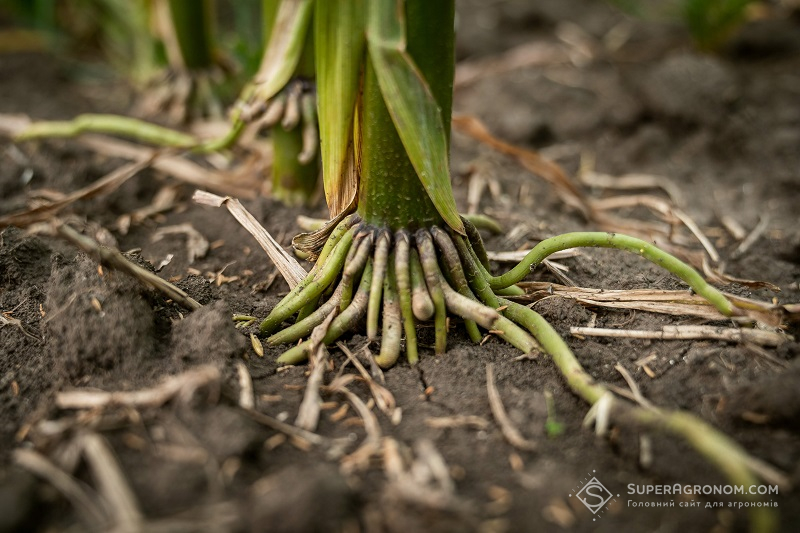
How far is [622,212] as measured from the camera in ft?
6.57

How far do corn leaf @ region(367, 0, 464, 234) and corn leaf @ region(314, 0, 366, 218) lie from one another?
0.13 feet

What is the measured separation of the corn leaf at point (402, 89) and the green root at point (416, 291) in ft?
0.40

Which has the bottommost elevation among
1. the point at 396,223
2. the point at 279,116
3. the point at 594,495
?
the point at 594,495

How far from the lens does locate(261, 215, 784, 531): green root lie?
1.18 m

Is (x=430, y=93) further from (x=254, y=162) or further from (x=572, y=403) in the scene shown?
(x=254, y=162)

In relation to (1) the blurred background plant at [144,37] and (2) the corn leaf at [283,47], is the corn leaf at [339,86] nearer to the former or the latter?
(2) the corn leaf at [283,47]

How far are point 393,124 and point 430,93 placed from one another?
8 centimetres

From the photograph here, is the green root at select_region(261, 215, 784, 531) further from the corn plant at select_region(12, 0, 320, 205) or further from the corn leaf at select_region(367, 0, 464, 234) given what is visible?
the corn plant at select_region(12, 0, 320, 205)

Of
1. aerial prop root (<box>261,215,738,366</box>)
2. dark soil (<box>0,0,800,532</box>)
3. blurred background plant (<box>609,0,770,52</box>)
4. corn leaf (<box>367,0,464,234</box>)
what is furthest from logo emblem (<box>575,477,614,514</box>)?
blurred background plant (<box>609,0,770,52</box>)

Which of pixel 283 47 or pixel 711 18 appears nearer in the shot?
pixel 283 47

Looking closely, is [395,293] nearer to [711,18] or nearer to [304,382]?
[304,382]

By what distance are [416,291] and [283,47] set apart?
0.74 metres

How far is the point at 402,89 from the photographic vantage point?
112cm

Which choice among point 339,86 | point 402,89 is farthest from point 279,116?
point 402,89
